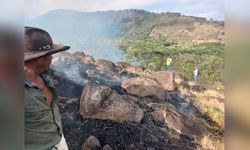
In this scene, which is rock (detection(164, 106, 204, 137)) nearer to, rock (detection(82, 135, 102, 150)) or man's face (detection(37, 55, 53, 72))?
rock (detection(82, 135, 102, 150))

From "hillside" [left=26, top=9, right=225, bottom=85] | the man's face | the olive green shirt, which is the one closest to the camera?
the olive green shirt

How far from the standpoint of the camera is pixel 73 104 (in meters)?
3.26

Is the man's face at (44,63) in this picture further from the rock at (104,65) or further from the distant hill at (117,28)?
the rock at (104,65)

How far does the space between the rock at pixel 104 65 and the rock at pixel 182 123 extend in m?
0.50

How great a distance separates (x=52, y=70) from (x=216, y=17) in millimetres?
1221

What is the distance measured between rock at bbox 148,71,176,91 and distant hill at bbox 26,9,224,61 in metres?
0.25

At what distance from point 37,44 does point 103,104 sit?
2.07ft

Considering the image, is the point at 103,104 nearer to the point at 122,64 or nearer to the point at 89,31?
the point at 122,64

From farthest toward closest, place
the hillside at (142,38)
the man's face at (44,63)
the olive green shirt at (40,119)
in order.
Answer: the hillside at (142,38) → the man's face at (44,63) → the olive green shirt at (40,119)

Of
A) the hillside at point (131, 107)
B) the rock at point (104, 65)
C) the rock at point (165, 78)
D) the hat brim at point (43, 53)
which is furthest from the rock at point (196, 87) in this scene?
the hat brim at point (43, 53)

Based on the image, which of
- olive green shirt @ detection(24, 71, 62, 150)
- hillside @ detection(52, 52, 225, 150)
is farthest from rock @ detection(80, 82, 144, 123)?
olive green shirt @ detection(24, 71, 62, 150)

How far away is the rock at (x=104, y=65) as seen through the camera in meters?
3.29

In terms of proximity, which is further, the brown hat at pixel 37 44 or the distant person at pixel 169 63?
the distant person at pixel 169 63

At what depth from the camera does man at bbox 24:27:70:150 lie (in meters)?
2.97
